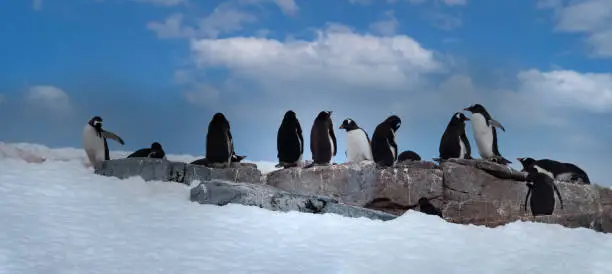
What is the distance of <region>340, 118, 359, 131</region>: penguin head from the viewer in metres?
10.0

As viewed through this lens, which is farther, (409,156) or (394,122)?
(409,156)

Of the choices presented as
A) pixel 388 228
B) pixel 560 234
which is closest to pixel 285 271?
pixel 388 228

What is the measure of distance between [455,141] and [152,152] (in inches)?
193

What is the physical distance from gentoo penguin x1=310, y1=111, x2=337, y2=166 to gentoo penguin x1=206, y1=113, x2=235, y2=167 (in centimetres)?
134

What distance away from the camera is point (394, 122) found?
998cm

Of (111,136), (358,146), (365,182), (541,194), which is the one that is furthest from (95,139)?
(541,194)

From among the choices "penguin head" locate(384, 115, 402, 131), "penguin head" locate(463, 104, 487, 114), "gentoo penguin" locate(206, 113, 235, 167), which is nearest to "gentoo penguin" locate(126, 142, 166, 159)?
"gentoo penguin" locate(206, 113, 235, 167)

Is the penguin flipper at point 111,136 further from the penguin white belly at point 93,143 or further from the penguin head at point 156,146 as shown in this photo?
the penguin head at point 156,146

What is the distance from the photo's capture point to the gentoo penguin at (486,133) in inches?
410

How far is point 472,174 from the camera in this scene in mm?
9336

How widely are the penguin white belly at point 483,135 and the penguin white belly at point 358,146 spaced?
76.1 inches

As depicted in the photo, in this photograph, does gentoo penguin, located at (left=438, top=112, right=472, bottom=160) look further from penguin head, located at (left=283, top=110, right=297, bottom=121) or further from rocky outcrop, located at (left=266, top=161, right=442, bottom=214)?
penguin head, located at (left=283, top=110, right=297, bottom=121)

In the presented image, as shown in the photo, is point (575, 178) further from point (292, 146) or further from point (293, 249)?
point (293, 249)

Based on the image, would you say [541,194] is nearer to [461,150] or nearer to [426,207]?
[461,150]
